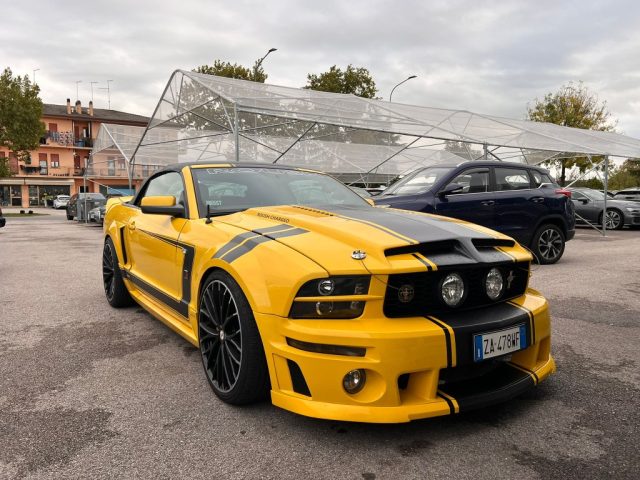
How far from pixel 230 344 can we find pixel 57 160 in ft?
214

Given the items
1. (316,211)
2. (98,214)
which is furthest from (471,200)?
(98,214)

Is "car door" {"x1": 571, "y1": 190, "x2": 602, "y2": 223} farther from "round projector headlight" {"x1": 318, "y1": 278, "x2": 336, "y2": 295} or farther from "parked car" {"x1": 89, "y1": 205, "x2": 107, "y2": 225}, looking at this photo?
"parked car" {"x1": 89, "y1": 205, "x2": 107, "y2": 225}

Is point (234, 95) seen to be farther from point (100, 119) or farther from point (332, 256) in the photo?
point (100, 119)

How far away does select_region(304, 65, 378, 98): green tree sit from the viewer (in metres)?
37.3

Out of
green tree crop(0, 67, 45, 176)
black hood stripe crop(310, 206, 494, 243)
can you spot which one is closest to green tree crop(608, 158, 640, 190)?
green tree crop(0, 67, 45, 176)

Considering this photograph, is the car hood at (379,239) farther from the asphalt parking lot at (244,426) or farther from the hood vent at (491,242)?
the asphalt parking lot at (244,426)

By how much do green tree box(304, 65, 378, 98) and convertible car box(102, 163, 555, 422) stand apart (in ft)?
118

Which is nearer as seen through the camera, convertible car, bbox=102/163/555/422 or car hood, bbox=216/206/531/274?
convertible car, bbox=102/163/555/422

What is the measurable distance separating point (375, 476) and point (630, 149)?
19857mm

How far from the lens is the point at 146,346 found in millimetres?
3828

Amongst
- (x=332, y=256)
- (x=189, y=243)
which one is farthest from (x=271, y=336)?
(x=189, y=243)

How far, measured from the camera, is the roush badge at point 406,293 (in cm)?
232

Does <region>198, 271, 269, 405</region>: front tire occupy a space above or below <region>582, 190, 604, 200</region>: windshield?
below

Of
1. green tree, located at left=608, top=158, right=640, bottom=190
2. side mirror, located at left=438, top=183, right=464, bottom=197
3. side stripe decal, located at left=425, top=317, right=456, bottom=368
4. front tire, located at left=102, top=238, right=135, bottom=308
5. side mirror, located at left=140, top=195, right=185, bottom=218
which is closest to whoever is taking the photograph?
side stripe decal, located at left=425, top=317, right=456, bottom=368
